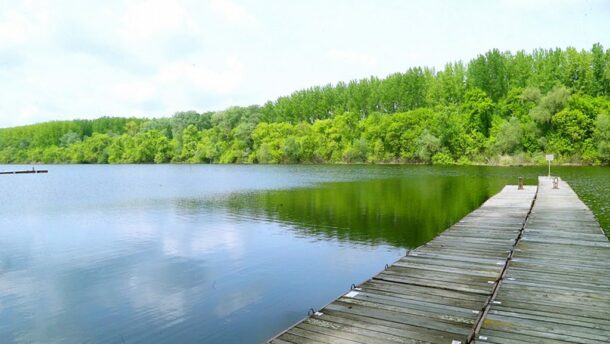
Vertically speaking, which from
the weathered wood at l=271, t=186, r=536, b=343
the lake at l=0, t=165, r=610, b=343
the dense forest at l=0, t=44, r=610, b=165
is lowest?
the lake at l=0, t=165, r=610, b=343

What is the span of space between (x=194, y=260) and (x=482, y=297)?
11.4 meters

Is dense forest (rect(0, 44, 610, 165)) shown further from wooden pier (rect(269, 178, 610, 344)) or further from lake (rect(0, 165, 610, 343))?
wooden pier (rect(269, 178, 610, 344))

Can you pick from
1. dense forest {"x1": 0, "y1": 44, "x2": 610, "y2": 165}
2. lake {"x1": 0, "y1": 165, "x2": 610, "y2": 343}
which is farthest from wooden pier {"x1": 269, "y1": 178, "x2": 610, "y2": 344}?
dense forest {"x1": 0, "y1": 44, "x2": 610, "y2": 165}

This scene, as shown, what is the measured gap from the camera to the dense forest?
294ft

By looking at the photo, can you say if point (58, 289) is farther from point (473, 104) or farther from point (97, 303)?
point (473, 104)

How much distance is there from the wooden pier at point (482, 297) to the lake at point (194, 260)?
7.83ft

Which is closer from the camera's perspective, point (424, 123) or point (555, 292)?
point (555, 292)

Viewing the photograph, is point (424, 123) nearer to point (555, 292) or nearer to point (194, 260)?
point (194, 260)

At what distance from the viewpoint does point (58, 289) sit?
14.2 metres

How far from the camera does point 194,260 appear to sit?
17547 mm

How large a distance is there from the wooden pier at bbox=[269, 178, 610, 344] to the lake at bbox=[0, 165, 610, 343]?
2.39 meters

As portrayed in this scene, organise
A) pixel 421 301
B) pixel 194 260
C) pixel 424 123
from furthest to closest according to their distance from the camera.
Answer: pixel 424 123 → pixel 194 260 → pixel 421 301

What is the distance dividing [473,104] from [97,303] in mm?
104262

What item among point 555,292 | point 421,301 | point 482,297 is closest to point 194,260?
point 421,301
